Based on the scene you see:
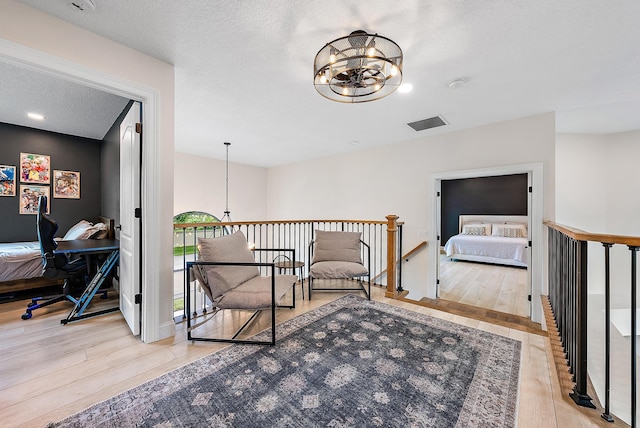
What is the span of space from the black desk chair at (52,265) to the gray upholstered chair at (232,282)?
1601 mm

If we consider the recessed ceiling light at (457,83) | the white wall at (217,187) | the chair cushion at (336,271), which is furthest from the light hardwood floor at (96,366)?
the white wall at (217,187)

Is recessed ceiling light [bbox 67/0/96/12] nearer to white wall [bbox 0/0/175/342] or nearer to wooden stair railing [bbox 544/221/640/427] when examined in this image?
white wall [bbox 0/0/175/342]

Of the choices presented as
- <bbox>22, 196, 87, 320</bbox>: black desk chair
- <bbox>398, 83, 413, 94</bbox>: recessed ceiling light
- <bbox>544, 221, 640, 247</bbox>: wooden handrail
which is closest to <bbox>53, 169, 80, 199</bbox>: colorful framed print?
<bbox>22, 196, 87, 320</bbox>: black desk chair

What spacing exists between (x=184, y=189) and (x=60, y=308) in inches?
128

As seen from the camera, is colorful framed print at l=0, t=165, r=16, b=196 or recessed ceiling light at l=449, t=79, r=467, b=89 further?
colorful framed print at l=0, t=165, r=16, b=196

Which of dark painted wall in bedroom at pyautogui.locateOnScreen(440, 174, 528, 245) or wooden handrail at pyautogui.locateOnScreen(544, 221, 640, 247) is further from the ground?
dark painted wall in bedroom at pyautogui.locateOnScreen(440, 174, 528, 245)

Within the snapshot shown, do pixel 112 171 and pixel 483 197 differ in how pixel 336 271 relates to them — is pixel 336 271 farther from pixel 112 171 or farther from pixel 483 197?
pixel 483 197

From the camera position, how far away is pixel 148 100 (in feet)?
7.13

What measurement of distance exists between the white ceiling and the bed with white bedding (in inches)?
133

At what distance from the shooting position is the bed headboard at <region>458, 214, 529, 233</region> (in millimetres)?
7314

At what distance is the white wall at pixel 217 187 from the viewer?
223 inches

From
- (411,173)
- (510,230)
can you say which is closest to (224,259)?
(411,173)

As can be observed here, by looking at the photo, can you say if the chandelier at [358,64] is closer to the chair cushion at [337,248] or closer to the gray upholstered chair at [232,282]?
the gray upholstered chair at [232,282]

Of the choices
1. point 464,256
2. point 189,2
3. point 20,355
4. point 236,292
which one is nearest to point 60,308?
point 20,355
